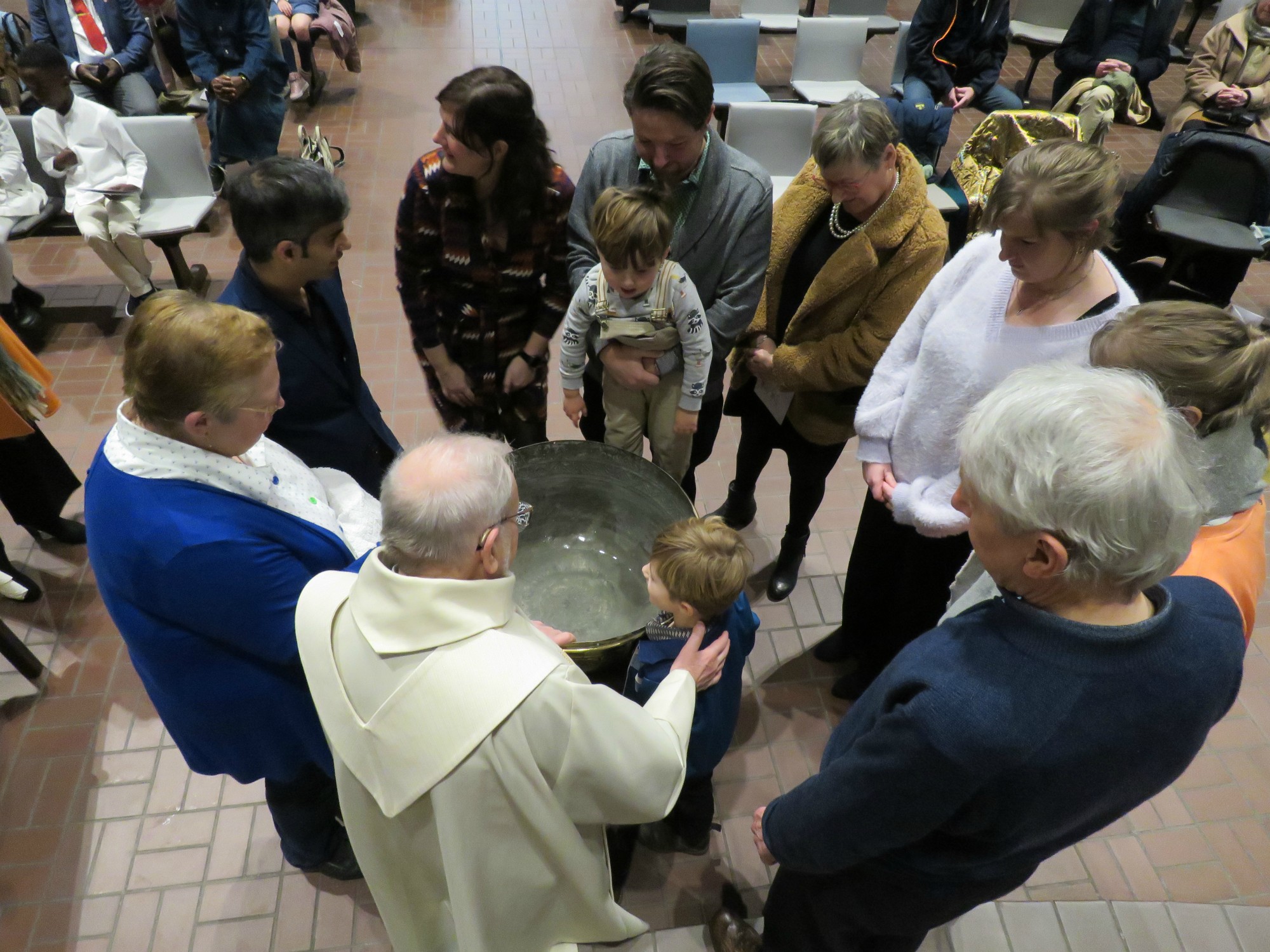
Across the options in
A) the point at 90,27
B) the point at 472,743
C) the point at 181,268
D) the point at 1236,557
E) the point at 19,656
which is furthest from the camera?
the point at 90,27

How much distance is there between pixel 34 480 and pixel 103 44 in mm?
4423

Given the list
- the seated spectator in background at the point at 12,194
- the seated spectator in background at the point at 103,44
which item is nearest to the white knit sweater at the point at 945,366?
the seated spectator in background at the point at 12,194

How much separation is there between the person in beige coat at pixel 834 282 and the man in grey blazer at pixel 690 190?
15 cm

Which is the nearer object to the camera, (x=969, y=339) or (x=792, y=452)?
(x=969, y=339)

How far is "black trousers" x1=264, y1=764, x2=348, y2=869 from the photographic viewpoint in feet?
Answer: 7.10

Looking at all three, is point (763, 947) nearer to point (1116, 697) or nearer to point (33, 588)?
point (1116, 697)

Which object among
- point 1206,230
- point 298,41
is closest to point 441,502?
point 1206,230

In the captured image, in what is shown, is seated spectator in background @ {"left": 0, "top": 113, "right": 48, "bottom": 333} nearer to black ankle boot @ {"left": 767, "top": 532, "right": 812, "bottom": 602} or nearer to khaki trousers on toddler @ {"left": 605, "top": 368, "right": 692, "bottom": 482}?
khaki trousers on toddler @ {"left": 605, "top": 368, "right": 692, "bottom": 482}

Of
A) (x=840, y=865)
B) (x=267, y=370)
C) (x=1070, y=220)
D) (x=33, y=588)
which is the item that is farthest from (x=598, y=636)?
(x=33, y=588)

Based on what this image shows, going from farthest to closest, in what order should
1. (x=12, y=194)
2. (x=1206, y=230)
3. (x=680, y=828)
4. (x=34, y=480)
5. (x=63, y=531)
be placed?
1. (x=1206, y=230)
2. (x=12, y=194)
3. (x=63, y=531)
4. (x=34, y=480)
5. (x=680, y=828)

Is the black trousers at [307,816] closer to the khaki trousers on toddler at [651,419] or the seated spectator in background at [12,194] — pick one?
the khaki trousers on toddler at [651,419]

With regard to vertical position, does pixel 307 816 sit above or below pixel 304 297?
below

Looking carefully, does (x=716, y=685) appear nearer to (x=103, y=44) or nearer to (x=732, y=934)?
(x=732, y=934)

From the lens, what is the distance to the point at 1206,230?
4.55 metres
